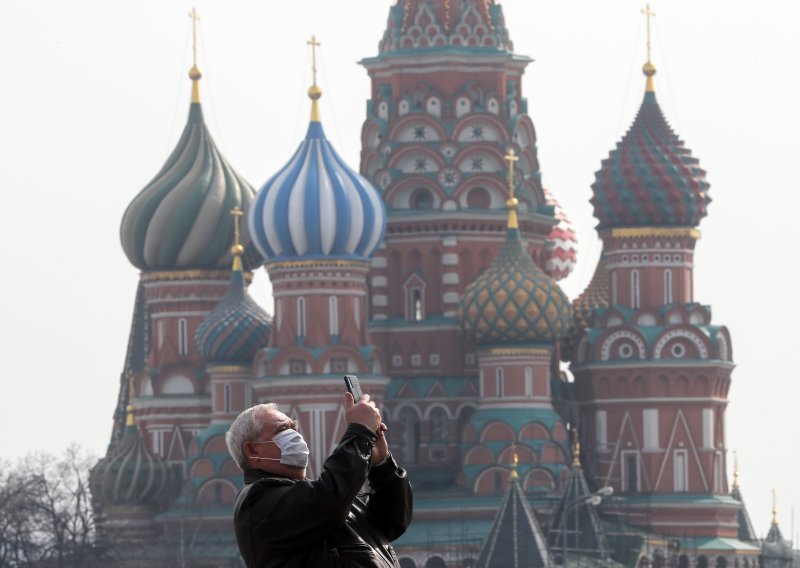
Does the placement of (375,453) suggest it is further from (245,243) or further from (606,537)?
(245,243)

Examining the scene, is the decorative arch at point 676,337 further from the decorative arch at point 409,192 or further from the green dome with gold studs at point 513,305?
the decorative arch at point 409,192

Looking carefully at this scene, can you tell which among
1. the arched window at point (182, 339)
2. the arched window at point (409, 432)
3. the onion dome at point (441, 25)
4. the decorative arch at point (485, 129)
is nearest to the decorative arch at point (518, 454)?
the arched window at point (409, 432)

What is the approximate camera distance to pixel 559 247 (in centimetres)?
7106

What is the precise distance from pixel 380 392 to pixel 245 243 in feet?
19.3

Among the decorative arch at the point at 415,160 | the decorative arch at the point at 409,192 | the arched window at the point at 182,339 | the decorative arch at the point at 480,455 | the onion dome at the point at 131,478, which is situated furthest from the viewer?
the arched window at the point at 182,339

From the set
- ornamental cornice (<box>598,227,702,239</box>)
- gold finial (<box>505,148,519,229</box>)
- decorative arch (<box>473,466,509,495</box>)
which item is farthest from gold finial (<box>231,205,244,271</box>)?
ornamental cornice (<box>598,227,702,239</box>)

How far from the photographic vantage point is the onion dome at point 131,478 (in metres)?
67.6

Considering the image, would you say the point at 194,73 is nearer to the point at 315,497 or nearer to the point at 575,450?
the point at 575,450

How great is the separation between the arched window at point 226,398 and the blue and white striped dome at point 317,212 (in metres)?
3.56

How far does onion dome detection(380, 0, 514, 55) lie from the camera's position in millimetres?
66812

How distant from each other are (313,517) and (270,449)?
1.17 feet

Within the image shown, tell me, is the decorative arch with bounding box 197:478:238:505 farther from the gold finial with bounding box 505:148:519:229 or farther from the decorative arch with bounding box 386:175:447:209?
the gold finial with bounding box 505:148:519:229

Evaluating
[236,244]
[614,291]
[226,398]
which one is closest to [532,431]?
[614,291]

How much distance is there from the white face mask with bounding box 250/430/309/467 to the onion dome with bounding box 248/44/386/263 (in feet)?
174
